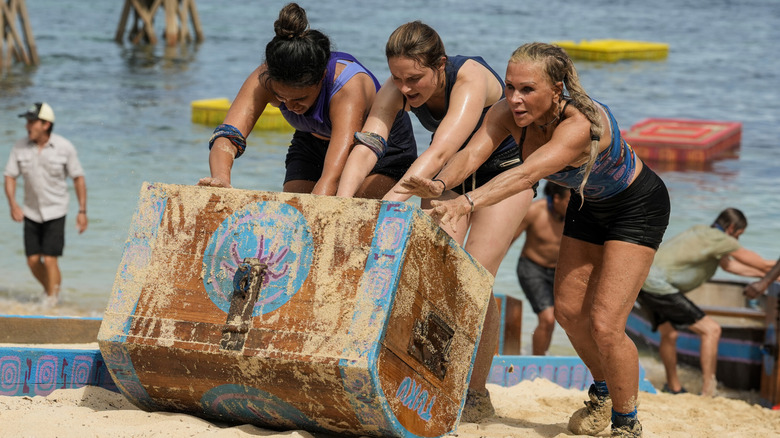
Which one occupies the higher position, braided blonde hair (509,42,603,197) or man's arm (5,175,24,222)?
braided blonde hair (509,42,603,197)

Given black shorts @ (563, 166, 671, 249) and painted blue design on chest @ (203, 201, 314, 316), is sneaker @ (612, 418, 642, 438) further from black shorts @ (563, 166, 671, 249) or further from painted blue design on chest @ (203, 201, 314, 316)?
painted blue design on chest @ (203, 201, 314, 316)

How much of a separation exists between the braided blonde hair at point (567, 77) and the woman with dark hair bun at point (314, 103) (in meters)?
0.85

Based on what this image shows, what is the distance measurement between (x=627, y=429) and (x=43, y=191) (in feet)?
21.1

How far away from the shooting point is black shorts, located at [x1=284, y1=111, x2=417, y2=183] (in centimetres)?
453

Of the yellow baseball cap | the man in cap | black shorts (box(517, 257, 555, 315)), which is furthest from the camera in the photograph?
the man in cap

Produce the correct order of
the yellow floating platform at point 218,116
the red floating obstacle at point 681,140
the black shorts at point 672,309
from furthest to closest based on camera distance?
the yellow floating platform at point 218,116 → the red floating obstacle at point 681,140 → the black shorts at point 672,309

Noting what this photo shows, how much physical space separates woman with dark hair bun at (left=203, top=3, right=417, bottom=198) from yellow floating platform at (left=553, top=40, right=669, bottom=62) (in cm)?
2240

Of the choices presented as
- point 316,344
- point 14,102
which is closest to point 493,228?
point 316,344

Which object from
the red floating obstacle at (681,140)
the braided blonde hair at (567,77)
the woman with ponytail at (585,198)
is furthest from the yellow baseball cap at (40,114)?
the red floating obstacle at (681,140)

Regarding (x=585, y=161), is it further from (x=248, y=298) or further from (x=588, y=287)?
(x=248, y=298)

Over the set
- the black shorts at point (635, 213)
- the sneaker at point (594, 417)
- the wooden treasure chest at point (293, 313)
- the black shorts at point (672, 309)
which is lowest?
the black shorts at point (672, 309)

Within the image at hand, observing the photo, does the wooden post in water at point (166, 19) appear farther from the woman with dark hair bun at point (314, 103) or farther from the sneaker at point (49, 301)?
the woman with dark hair bun at point (314, 103)

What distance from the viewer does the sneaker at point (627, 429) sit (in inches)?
160

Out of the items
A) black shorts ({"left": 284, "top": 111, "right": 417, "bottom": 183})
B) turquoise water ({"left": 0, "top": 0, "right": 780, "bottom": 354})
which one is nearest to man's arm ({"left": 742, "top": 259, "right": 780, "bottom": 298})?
turquoise water ({"left": 0, "top": 0, "right": 780, "bottom": 354})
